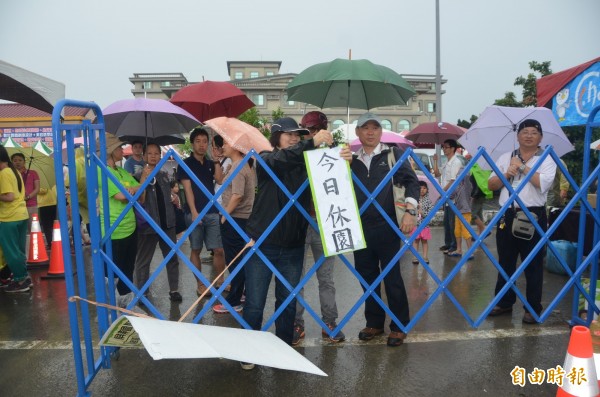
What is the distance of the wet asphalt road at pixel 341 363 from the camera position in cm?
296

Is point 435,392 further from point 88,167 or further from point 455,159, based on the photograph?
point 455,159

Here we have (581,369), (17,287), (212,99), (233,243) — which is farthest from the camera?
(212,99)

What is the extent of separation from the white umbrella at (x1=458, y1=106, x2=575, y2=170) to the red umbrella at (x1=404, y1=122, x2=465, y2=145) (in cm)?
340

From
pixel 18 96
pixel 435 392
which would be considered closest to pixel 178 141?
pixel 18 96

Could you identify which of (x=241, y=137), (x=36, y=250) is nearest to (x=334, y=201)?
(x=241, y=137)

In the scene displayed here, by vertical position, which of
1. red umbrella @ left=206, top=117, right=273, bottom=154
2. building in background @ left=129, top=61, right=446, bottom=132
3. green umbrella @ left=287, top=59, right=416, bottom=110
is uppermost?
building in background @ left=129, top=61, right=446, bottom=132

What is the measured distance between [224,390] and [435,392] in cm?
142

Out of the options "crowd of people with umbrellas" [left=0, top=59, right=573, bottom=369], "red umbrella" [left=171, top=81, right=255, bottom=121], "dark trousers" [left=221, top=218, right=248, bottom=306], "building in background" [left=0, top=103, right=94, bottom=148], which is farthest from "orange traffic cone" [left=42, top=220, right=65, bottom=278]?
"dark trousers" [left=221, top=218, right=248, bottom=306]

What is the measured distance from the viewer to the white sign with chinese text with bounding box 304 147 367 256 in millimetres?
3078

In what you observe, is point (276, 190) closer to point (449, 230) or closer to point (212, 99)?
point (212, 99)

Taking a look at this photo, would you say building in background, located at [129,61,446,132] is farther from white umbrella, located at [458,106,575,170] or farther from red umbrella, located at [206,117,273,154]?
red umbrella, located at [206,117,273,154]

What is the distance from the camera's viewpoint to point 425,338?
3771mm

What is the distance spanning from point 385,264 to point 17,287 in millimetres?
4473

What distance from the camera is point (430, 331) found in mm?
3945
